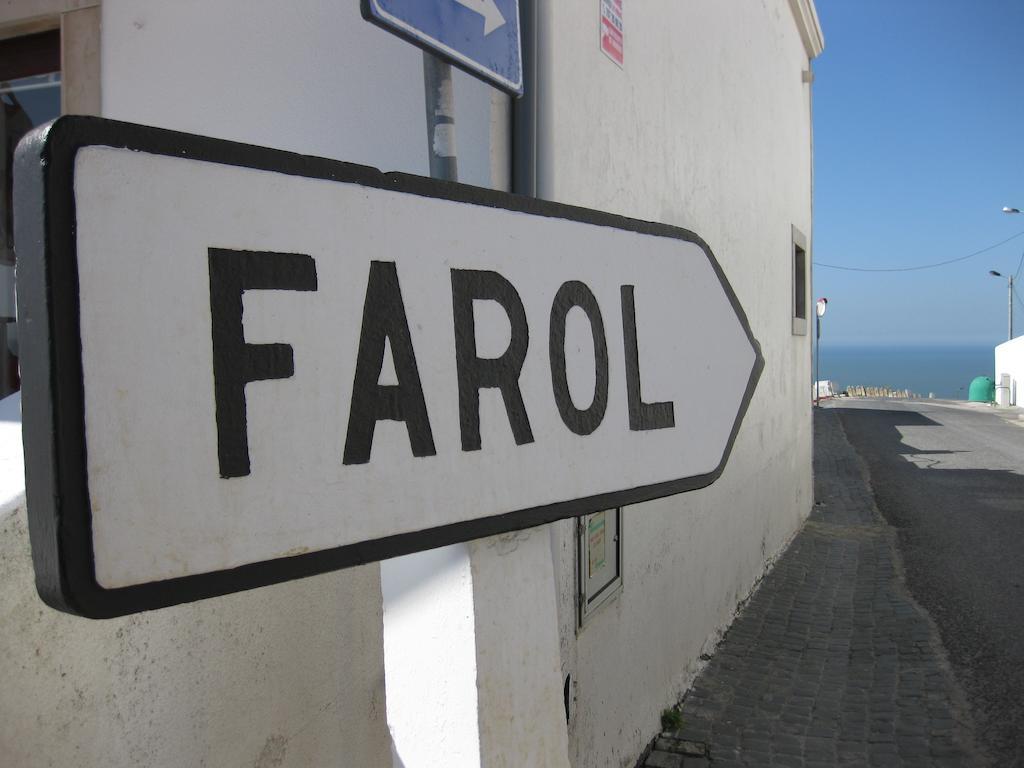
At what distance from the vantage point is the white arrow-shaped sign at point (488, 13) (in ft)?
4.28

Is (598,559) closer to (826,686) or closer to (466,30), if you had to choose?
(826,686)

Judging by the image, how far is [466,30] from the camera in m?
1.29

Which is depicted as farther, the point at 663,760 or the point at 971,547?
the point at 971,547

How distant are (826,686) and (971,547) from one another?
416 centimetres

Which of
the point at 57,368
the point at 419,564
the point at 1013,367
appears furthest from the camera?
the point at 1013,367

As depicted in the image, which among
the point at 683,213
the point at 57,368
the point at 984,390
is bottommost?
the point at 984,390

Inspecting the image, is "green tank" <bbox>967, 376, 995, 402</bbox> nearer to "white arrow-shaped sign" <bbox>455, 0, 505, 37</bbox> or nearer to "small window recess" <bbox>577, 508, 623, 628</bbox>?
"small window recess" <bbox>577, 508, 623, 628</bbox>

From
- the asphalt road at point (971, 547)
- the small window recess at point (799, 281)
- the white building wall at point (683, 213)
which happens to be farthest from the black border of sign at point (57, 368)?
the small window recess at point (799, 281)

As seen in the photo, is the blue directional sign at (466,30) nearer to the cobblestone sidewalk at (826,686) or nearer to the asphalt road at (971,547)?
the cobblestone sidewalk at (826,686)

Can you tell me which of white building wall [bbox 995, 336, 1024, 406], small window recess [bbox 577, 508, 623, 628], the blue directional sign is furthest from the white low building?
white building wall [bbox 995, 336, 1024, 406]

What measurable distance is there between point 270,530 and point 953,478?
1327 centimetres

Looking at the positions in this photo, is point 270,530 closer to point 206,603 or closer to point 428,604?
point 428,604

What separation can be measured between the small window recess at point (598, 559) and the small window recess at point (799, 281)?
509 centimetres

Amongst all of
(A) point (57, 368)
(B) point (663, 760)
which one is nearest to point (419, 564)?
(A) point (57, 368)
